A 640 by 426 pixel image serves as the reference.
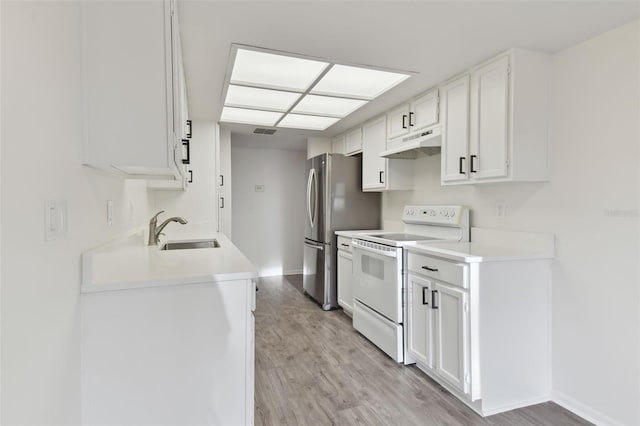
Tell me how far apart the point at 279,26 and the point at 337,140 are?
115 inches

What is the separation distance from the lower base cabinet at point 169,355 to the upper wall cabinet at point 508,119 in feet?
5.91

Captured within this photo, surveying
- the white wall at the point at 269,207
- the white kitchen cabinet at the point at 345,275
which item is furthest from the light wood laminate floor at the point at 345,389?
the white wall at the point at 269,207

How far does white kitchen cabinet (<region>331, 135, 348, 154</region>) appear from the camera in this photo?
4566mm

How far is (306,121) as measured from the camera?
394 cm

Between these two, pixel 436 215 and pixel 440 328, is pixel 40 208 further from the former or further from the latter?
pixel 436 215

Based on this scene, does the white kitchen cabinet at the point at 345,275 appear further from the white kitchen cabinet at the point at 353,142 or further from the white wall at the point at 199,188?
the white wall at the point at 199,188

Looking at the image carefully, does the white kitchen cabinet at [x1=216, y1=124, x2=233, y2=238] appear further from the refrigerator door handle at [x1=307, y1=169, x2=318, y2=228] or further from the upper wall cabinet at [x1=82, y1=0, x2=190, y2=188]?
the upper wall cabinet at [x1=82, y1=0, x2=190, y2=188]

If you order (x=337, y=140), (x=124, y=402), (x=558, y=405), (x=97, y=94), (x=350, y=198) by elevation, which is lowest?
Answer: (x=558, y=405)

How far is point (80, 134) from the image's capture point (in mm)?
1222

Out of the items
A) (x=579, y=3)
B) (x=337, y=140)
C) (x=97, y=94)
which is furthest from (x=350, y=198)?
(x=97, y=94)

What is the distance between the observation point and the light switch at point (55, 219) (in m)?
0.95

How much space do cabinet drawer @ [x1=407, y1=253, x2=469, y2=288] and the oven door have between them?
151 mm

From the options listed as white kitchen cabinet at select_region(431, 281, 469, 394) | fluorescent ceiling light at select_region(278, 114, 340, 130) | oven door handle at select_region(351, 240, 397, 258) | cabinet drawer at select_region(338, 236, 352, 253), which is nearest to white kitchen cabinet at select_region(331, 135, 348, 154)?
fluorescent ceiling light at select_region(278, 114, 340, 130)

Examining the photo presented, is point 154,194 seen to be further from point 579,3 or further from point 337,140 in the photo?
point 579,3
